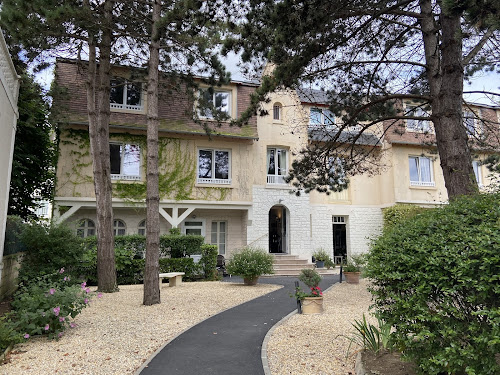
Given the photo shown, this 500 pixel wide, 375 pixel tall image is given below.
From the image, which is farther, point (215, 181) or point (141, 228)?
point (215, 181)

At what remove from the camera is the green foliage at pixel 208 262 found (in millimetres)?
14688

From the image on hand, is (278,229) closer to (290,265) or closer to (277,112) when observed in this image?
(290,265)

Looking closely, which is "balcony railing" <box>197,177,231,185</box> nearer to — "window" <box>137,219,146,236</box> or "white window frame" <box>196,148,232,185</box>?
"white window frame" <box>196,148,232,185</box>

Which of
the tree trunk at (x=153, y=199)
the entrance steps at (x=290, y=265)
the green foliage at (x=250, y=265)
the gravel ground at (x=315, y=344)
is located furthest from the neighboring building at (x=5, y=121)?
the entrance steps at (x=290, y=265)

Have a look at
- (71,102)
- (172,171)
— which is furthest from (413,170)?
(71,102)

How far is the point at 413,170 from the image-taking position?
Answer: 20.1 metres

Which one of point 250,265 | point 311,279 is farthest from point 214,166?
point 311,279

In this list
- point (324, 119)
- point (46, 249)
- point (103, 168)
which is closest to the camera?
point (46, 249)

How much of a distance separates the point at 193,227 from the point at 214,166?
122 inches

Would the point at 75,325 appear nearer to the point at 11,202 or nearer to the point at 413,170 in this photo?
the point at 11,202

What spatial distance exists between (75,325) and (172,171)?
1070 cm

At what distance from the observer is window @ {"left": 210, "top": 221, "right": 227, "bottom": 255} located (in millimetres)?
17797

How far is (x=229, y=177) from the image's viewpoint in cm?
1747

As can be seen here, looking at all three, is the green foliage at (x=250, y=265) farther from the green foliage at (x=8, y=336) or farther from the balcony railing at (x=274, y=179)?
the green foliage at (x=8, y=336)
